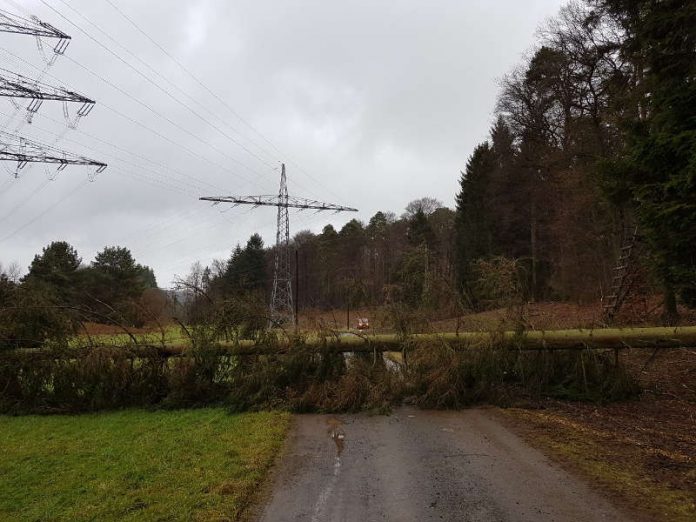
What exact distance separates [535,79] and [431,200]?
40.6 m

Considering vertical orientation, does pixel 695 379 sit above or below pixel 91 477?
above

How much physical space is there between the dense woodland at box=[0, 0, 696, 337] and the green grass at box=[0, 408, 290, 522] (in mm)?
2756

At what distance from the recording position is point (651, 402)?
25.5ft

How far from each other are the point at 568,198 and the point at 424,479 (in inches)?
813

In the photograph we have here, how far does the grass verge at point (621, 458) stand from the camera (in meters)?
4.24

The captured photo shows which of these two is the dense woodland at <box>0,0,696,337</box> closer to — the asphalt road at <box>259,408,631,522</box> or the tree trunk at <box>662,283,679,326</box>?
the tree trunk at <box>662,283,679,326</box>

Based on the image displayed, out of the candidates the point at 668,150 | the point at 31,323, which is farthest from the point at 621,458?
the point at 31,323

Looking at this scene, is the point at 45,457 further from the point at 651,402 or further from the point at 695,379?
the point at 695,379

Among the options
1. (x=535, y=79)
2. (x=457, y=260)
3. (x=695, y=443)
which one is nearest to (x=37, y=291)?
(x=695, y=443)

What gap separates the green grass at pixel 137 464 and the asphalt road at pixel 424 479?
47cm

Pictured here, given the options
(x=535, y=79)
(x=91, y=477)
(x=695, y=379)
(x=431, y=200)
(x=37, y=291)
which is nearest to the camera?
(x=91, y=477)

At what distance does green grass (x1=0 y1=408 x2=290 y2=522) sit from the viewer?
14.8ft

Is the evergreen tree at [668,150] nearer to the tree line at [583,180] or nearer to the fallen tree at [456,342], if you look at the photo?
the tree line at [583,180]

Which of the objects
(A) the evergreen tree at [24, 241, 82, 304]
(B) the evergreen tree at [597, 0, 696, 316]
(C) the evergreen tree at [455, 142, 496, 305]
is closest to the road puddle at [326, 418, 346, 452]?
(B) the evergreen tree at [597, 0, 696, 316]
